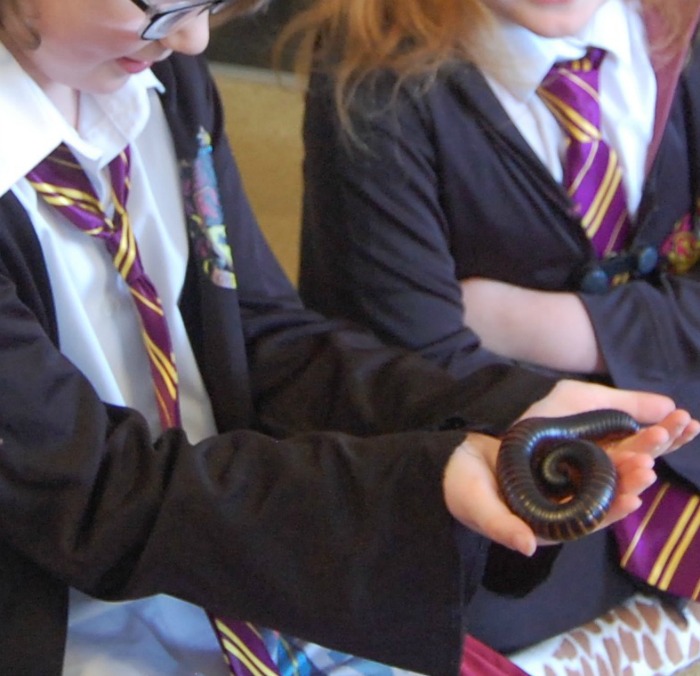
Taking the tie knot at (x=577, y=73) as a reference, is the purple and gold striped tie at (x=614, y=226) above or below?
below

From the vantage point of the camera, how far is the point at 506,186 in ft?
3.16

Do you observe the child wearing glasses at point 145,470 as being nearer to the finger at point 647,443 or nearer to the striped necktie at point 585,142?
the finger at point 647,443

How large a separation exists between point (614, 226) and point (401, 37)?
0.28 metres

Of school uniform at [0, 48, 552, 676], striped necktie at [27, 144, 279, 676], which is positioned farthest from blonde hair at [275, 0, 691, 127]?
school uniform at [0, 48, 552, 676]

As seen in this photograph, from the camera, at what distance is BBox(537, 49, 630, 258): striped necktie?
3.17 feet

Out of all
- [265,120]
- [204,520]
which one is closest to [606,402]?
[204,520]

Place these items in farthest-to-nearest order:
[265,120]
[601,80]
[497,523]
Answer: [265,120] < [601,80] < [497,523]

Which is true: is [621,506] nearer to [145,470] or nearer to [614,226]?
[145,470]

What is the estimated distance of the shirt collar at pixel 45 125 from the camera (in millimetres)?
663

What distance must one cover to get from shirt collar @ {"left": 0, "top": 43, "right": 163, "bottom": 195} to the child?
26 cm

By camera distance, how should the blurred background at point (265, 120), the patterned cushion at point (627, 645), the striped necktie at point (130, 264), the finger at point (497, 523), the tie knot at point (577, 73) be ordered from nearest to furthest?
1. the finger at point (497, 523)
2. the striped necktie at point (130, 264)
3. the patterned cushion at point (627, 645)
4. the tie knot at point (577, 73)
5. the blurred background at point (265, 120)

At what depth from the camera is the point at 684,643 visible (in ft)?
2.95

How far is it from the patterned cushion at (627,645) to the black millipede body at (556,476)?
10.2 inches

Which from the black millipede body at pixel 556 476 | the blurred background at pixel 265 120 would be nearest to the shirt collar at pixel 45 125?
the black millipede body at pixel 556 476
